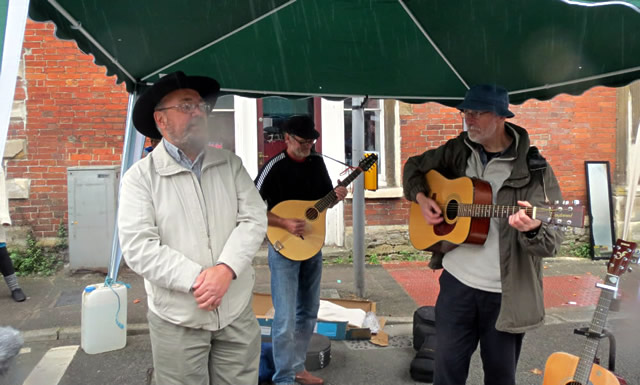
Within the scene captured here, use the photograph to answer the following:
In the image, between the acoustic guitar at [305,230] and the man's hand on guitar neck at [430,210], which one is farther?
the acoustic guitar at [305,230]

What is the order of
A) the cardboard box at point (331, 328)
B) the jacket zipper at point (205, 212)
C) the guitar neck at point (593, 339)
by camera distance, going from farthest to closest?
the cardboard box at point (331, 328)
the guitar neck at point (593, 339)
the jacket zipper at point (205, 212)

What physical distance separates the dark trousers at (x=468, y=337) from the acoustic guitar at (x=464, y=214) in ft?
0.81

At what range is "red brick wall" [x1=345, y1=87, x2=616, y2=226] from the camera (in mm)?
7461

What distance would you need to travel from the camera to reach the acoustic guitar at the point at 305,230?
340 cm

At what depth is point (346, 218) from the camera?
7.42 m

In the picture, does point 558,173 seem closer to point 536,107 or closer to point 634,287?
point 536,107

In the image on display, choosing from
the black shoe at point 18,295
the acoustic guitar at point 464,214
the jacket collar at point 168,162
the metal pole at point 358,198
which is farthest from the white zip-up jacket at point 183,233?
the black shoe at point 18,295

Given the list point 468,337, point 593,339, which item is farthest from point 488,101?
point 593,339

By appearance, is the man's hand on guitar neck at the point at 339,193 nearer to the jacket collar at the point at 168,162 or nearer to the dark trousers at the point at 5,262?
the jacket collar at the point at 168,162

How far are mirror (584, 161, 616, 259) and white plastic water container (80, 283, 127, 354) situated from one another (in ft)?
22.6

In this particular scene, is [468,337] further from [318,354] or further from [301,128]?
[301,128]

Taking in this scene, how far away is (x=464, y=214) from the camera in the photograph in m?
2.67

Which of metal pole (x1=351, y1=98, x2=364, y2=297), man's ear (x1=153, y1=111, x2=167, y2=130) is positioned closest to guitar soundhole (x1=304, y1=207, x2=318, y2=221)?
man's ear (x1=153, y1=111, x2=167, y2=130)

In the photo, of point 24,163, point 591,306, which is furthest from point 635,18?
point 24,163
